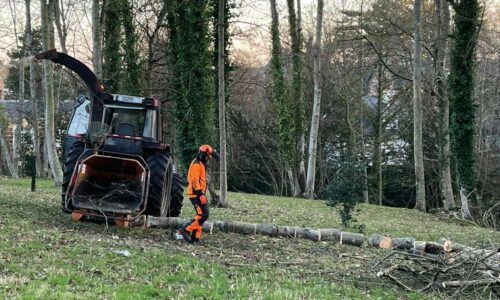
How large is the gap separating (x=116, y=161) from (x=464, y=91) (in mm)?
13957

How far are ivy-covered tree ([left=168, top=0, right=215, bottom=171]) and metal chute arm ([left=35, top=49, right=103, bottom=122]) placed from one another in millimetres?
6391

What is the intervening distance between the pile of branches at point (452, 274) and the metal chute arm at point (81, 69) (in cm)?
635

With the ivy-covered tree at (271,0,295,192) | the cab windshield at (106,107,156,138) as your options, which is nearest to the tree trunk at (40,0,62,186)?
the cab windshield at (106,107,156,138)

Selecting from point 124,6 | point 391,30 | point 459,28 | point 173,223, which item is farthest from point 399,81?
point 173,223

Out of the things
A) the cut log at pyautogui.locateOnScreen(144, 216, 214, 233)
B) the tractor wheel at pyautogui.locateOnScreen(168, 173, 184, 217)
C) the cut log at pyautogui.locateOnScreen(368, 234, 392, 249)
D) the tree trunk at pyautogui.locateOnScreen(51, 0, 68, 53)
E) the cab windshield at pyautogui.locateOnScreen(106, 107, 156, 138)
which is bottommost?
the cut log at pyautogui.locateOnScreen(368, 234, 392, 249)

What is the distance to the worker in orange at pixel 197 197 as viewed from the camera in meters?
9.43

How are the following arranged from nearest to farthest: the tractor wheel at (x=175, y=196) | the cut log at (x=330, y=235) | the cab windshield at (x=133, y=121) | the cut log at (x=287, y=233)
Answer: the cut log at (x=330, y=235) → the cut log at (x=287, y=233) → the cab windshield at (x=133, y=121) → the tractor wheel at (x=175, y=196)

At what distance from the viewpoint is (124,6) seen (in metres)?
22.7

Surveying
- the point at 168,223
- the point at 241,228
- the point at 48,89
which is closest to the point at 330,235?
the point at 241,228

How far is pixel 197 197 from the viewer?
950cm

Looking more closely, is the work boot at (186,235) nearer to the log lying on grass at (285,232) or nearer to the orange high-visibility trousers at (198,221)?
the orange high-visibility trousers at (198,221)

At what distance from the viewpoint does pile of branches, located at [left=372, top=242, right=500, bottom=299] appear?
7117 mm

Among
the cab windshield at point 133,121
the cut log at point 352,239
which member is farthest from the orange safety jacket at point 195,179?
the cut log at point 352,239

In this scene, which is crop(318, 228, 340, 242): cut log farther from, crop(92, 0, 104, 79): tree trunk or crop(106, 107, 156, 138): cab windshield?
crop(92, 0, 104, 79): tree trunk
